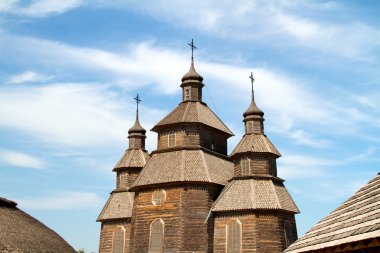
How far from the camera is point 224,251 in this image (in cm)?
3362

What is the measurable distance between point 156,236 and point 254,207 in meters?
7.72

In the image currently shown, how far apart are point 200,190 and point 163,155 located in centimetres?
510

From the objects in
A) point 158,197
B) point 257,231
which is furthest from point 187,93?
point 257,231

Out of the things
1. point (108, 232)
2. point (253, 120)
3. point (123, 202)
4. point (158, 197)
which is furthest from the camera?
point (123, 202)

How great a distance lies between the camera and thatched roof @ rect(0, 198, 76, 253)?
1144 inches

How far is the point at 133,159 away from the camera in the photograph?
1863 inches

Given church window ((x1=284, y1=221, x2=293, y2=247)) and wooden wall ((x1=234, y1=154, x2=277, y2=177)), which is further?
wooden wall ((x1=234, y1=154, x2=277, y2=177))

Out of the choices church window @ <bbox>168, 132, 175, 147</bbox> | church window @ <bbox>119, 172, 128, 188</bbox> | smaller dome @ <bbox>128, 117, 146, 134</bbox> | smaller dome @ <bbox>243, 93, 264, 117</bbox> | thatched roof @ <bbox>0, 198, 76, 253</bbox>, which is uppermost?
smaller dome @ <bbox>128, 117, 146, 134</bbox>

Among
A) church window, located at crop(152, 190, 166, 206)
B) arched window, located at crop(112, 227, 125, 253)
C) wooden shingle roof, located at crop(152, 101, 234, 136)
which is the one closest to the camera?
church window, located at crop(152, 190, 166, 206)

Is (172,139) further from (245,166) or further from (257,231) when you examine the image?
(257,231)

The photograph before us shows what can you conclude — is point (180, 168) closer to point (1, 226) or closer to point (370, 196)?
point (1, 226)

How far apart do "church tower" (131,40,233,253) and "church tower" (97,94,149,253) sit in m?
5.26

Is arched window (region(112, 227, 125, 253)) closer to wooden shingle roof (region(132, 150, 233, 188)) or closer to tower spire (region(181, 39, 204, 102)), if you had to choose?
wooden shingle roof (region(132, 150, 233, 188))

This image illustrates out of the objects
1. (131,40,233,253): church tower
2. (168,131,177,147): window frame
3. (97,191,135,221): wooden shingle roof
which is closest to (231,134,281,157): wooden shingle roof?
(131,40,233,253): church tower
